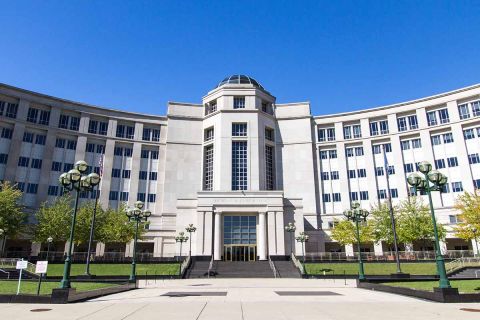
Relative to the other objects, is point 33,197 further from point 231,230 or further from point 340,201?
point 340,201

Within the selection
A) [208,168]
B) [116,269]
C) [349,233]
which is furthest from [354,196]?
[116,269]

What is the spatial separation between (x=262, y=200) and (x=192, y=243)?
13.7 m

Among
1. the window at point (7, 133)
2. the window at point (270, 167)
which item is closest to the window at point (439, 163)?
the window at point (270, 167)

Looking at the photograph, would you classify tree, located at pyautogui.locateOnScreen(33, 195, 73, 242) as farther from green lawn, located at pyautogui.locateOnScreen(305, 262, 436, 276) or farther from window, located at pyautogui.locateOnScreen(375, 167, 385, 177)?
window, located at pyautogui.locateOnScreen(375, 167, 385, 177)

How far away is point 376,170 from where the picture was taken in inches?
2594

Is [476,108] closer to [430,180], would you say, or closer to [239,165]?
[239,165]

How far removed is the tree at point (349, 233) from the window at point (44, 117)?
57.9 meters

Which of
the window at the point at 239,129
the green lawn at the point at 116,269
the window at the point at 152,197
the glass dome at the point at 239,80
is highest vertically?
the glass dome at the point at 239,80

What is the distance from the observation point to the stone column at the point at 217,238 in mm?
51531

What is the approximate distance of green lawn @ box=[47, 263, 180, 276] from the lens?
123 ft

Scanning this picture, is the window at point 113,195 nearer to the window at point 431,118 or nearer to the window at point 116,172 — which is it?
the window at point 116,172

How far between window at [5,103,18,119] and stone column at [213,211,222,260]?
4161 centimetres

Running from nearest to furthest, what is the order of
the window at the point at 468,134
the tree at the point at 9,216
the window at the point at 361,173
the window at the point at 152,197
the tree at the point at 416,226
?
1. the tree at the point at 9,216
2. the tree at the point at 416,226
3. the window at the point at 468,134
4. the window at the point at 152,197
5. the window at the point at 361,173

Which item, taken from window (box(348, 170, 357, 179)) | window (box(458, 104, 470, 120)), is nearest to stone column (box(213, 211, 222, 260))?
window (box(348, 170, 357, 179))
